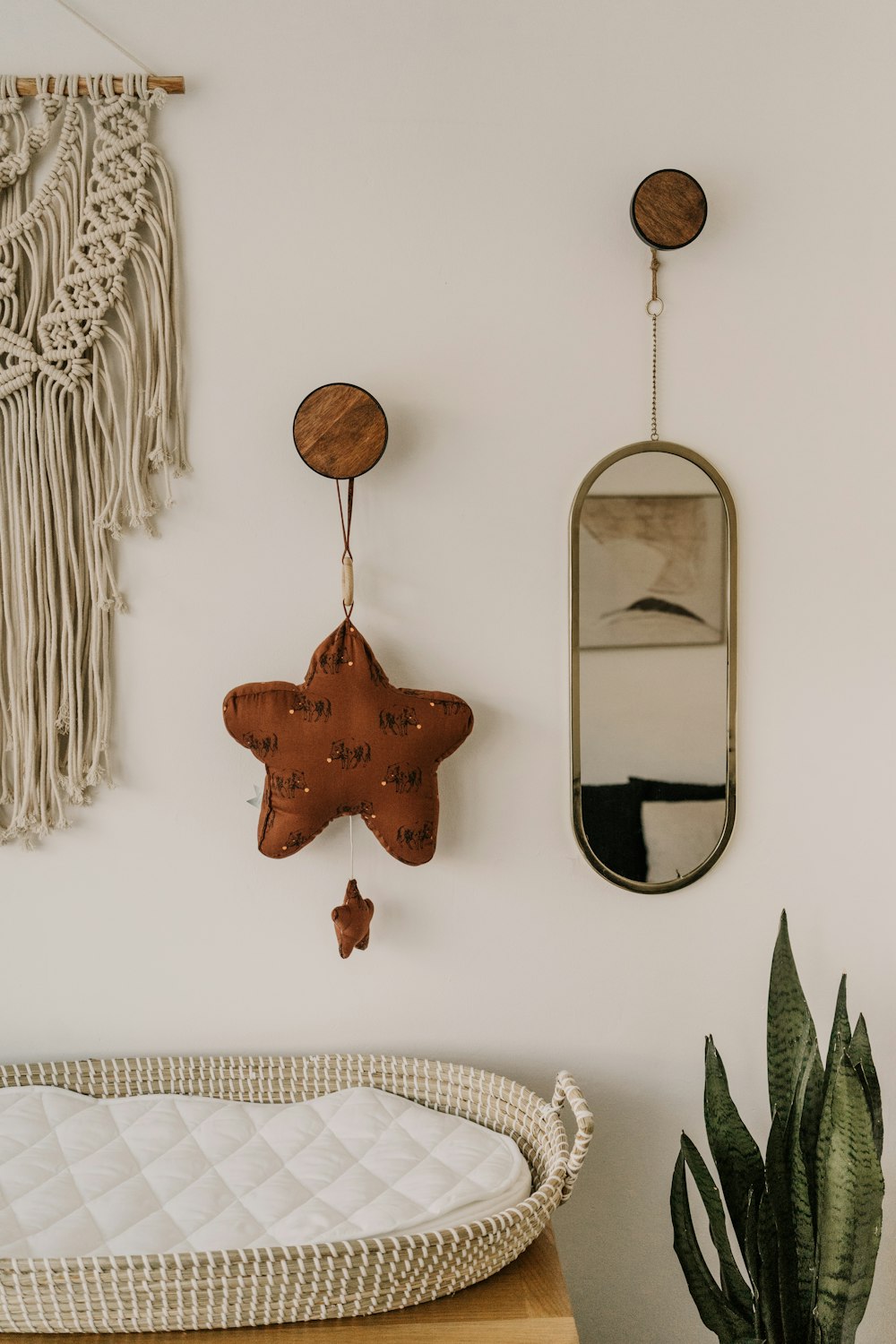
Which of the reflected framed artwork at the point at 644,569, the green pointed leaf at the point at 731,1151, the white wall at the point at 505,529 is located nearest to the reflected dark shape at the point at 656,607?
the reflected framed artwork at the point at 644,569

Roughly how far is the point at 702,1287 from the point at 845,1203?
297 mm

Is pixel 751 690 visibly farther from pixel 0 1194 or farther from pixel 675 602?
pixel 0 1194

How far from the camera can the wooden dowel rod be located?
143 cm

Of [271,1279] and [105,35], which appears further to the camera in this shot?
[105,35]

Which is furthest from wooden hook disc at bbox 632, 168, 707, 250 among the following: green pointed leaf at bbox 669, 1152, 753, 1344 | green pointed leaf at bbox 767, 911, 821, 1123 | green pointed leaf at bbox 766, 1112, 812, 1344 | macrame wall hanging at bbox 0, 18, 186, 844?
green pointed leaf at bbox 669, 1152, 753, 1344

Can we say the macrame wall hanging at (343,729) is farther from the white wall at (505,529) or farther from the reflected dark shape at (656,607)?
the reflected dark shape at (656,607)

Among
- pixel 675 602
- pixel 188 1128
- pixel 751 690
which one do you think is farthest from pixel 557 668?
pixel 188 1128

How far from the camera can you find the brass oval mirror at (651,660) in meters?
1.51

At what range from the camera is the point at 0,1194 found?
1.23 metres

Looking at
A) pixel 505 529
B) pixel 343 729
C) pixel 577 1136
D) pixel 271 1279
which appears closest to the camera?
pixel 271 1279

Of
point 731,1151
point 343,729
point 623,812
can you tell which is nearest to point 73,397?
point 343,729

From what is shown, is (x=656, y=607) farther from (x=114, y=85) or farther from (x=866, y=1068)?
(x=114, y=85)

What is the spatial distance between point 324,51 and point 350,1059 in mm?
1601

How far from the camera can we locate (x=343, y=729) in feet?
4.63
